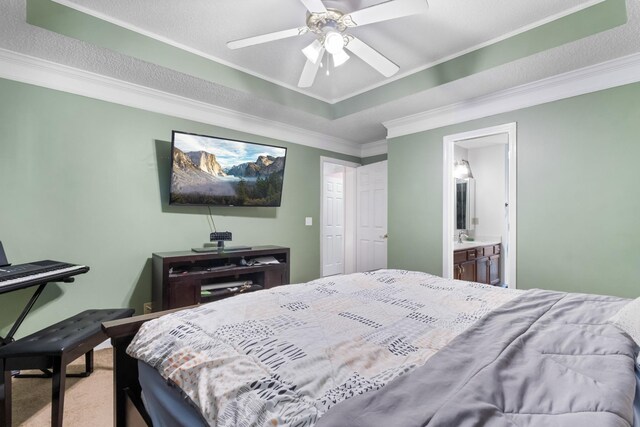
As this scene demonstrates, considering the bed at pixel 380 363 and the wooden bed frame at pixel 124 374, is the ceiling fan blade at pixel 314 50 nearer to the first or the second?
the bed at pixel 380 363

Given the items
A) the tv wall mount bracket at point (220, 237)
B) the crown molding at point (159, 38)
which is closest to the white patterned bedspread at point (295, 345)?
the tv wall mount bracket at point (220, 237)

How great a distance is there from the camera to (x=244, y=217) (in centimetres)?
371

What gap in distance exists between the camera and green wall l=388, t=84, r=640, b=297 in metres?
2.42

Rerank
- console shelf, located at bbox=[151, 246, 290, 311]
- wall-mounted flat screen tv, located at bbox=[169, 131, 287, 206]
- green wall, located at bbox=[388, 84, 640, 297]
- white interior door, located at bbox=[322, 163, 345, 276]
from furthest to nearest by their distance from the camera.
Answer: white interior door, located at bbox=[322, 163, 345, 276] < wall-mounted flat screen tv, located at bbox=[169, 131, 287, 206] < console shelf, located at bbox=[151, 246, 290, 311] < green wall, located at bbox=[388, 84, 640, 297]

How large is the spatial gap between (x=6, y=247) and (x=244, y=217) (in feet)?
6.71

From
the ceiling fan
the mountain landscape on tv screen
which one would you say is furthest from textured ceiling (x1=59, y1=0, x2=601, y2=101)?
the mountain landscape on tv screen

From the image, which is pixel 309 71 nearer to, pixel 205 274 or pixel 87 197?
pixel 205 274

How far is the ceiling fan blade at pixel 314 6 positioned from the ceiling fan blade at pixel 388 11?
156 mm

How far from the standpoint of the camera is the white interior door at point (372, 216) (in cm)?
471

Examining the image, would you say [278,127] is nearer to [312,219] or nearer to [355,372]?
[312,219]

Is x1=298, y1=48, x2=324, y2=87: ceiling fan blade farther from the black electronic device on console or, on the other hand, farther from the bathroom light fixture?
the bathroom light fixture

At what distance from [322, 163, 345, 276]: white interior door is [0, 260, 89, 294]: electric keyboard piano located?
3.26 meters

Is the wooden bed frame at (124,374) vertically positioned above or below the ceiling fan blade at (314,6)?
below

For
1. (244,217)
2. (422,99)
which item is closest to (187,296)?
(244,217)
